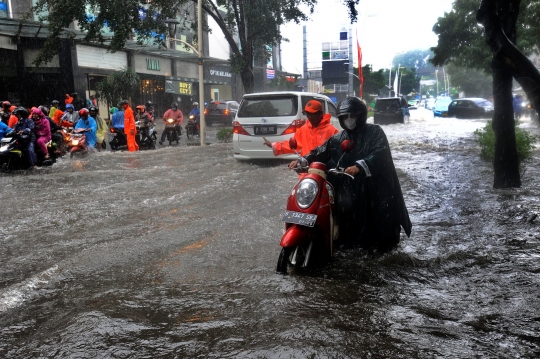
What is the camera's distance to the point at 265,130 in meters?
11.4

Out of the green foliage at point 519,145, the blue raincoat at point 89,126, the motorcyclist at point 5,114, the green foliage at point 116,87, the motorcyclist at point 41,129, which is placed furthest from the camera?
the green foliage at point 116,87

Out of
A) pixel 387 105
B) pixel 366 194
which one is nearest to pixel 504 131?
pixel 366 194

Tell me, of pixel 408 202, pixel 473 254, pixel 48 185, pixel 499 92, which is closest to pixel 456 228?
pixel 473 254

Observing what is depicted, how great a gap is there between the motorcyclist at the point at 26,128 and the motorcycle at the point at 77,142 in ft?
6.50

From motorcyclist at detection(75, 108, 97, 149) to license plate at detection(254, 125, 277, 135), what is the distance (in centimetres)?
563

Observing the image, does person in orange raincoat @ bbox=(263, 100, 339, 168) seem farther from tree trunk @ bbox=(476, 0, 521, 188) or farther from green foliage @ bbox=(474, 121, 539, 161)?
green foliage @ bbox=(474, 121, 539, 161)

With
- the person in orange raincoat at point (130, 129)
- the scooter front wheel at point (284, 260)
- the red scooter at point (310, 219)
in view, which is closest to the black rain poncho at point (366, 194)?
the red scooter at point (310, 219)

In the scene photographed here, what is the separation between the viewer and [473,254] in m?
5.33

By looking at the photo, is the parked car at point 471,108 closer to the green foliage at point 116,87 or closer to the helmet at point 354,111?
the green foliage at point 116,87

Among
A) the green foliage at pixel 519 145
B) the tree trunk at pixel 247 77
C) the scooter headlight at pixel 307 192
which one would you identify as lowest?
the green foliage at pixel 519 145

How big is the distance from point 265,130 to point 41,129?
5293 millimetres

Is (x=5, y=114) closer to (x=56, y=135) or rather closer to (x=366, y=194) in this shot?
(x=56, y=135)

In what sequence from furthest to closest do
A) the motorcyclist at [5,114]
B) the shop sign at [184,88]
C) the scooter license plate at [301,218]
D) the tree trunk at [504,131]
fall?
the shop sign at [184,88] → the motorcyclist at [5,114] → the tree trunk at [504,131] → the scooter license plate at [301,218]

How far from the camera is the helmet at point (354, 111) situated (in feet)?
15.3
